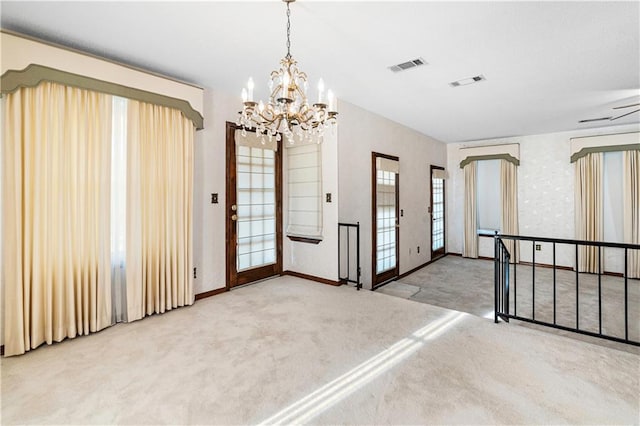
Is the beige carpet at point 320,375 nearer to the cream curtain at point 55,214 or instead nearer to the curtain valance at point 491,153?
the cream curtain at point 55,214

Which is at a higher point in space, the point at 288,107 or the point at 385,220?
the point at 288,107

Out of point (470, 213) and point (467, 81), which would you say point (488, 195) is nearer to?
point (470, 213)

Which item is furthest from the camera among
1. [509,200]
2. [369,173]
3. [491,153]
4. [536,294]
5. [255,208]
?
[491,153]

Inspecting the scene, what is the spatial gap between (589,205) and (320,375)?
6.55m

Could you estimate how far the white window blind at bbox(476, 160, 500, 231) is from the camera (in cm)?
718

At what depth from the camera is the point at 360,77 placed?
11.7ft

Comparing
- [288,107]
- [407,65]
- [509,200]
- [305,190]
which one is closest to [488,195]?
[509,200]

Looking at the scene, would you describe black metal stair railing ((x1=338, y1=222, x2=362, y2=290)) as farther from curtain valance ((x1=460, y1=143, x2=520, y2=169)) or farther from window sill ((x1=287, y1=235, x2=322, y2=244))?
curtain valance ((x1=460, y1=143, x2=520, y2=169))

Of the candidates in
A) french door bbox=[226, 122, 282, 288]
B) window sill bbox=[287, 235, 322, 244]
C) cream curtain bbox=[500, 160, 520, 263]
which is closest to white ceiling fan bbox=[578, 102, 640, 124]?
cream curtain bbox=[500, 160, 520, 263]

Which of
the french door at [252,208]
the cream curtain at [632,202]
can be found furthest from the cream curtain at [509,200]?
the french door at [252,208]

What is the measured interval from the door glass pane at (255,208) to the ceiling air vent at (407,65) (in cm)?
214

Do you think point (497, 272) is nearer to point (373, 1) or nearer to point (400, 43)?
point (400, 43)

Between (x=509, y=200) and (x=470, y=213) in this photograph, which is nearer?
(x=509, y=200)

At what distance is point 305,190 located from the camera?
473 cm
